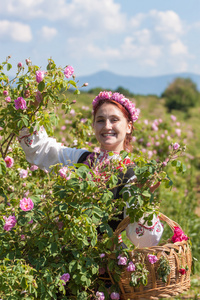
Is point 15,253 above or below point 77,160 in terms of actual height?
below

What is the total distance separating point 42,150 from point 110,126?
0.44m

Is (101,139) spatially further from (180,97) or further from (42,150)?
(180,97)

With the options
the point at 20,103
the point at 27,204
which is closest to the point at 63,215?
the point at 27,204

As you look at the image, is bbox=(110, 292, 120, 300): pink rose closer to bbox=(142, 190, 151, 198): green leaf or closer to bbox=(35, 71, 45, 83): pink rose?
bbox=(142, 190, 151, 198): green leaf

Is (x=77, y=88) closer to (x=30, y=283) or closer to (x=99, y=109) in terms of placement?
(x=99, y=109)

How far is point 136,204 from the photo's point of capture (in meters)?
1.85

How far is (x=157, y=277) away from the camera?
1925mm

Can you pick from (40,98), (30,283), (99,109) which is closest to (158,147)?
(99,109)

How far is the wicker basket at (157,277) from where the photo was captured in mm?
1907

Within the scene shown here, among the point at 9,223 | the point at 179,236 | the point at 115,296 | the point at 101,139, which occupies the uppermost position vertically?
the point at 101,139

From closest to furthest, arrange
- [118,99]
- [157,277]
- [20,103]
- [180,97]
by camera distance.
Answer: [157,277] → [20,103] → [118,99] → [180,97]

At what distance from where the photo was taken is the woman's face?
93.1 inches

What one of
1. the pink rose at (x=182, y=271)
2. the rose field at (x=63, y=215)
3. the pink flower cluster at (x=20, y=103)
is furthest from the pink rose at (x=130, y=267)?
the pink flower cluster at (x=20, y=103)

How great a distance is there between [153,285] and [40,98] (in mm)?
1144
